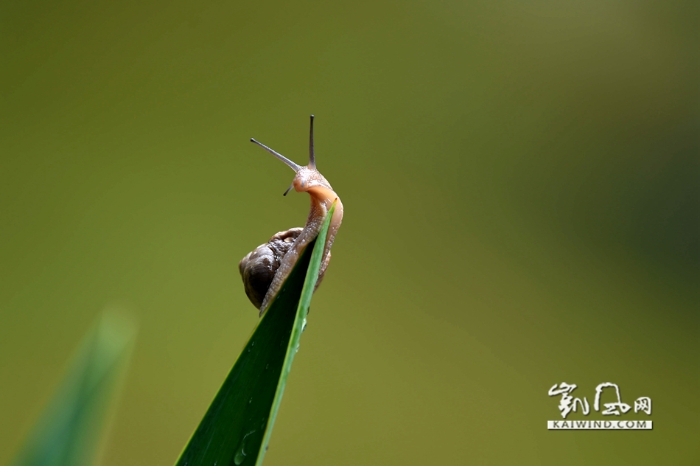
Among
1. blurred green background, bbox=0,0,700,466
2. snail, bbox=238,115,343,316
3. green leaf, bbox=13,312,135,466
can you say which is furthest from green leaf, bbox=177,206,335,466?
blurred green background, bbox=0,0,700,466

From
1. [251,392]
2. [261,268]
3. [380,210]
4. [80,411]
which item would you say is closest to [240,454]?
[251,392]

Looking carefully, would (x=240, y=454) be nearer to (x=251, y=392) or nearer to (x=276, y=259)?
(x=251, y=392)

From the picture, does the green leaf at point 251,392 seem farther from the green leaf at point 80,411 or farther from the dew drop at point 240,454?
the green leaf at point 80,411

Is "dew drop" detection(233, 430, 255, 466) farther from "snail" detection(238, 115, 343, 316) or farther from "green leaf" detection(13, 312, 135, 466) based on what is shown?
"snail" detection(238, 115, 343, 316)

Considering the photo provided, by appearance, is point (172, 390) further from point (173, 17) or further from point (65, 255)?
point (173, 17)

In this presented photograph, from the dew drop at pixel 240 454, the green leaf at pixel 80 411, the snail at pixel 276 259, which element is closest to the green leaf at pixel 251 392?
the dew drop at pixel 240 454

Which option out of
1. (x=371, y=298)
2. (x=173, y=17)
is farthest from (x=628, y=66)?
(x=173, y=17)
